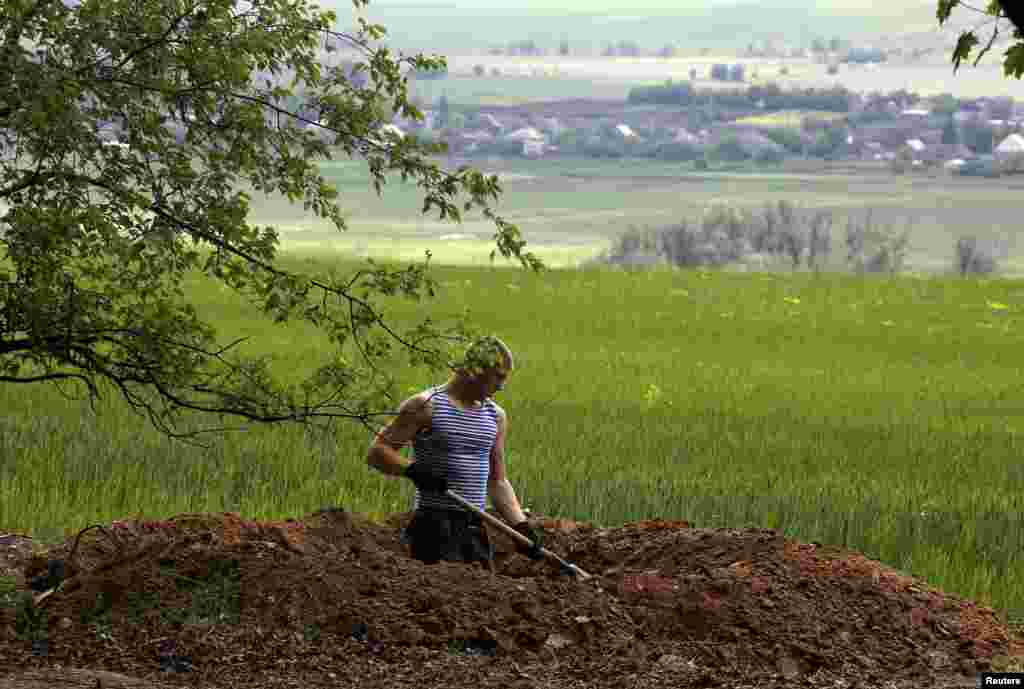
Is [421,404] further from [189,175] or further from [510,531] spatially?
[189,175]

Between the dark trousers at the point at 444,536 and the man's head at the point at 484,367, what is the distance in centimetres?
75

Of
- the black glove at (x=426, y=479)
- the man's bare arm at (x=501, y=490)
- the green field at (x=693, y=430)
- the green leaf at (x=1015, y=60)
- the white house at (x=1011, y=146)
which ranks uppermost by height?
→ the green leaf at (x=1015, y=60)

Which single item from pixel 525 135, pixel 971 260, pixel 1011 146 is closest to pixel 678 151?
pixel 525 135

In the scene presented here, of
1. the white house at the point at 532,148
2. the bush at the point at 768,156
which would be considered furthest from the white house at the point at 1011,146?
the white house at the point at 532,148

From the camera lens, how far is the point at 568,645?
26.1 ft

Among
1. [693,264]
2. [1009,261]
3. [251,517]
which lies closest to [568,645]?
[251,517]

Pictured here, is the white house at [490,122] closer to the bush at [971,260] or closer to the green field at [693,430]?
the bush at [971,260]

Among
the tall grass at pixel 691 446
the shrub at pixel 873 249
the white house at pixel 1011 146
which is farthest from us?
the white house at pixel 1011 146

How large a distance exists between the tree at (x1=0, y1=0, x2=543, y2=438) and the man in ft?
0.68

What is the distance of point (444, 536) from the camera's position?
9.26 m

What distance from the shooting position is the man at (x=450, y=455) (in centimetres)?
891

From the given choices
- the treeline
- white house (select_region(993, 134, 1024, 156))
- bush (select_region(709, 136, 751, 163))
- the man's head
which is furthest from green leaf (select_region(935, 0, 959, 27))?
the treeline

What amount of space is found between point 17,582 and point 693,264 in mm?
75095

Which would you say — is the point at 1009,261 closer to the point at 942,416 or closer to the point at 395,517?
the point at 942,416
